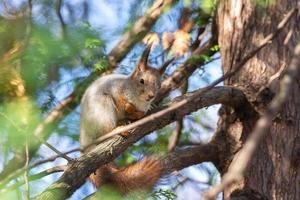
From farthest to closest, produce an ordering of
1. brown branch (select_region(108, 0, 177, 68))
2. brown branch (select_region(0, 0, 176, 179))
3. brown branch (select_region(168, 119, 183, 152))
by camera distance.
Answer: brown branch (select_region(168, 119, 183, 152)), brown branch (select_region(108, 0, 177, 68)), brown branch (select_region(0, 0, 176, 179))

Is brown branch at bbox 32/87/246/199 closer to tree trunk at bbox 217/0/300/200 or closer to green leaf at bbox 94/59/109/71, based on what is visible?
tree trunk at bbox 217/0/300/200

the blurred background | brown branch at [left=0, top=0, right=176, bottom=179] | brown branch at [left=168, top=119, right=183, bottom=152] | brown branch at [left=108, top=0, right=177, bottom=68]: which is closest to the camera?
the blurred background

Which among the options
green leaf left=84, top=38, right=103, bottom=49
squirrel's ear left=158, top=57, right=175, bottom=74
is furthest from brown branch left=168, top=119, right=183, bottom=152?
Answer: green leaf left=84, top=38, right=103, bottom=49

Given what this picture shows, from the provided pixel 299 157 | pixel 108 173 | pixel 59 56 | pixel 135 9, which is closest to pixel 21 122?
pixel 59 56

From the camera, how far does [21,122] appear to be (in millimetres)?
2064

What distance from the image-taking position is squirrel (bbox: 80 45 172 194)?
3.14 metres

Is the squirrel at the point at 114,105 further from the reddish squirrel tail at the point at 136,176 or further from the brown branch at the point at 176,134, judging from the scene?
the brown branch at the point at 176,134

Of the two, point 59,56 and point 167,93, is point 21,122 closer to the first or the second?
point 59,56

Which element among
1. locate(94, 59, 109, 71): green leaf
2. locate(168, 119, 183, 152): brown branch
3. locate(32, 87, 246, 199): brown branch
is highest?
locate(94, 59, 109, 71): green leaf

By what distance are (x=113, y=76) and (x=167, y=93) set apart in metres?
0.45

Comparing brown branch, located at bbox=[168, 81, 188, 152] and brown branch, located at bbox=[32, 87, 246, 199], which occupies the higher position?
brown branch, located at bbox=[168, 81, 188, 152]

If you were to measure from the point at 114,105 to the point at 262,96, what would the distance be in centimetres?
80

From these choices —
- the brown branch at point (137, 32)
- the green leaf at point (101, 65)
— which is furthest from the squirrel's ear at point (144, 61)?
the brown branch at point (137, 32)

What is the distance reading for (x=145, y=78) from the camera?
3.31 meters
